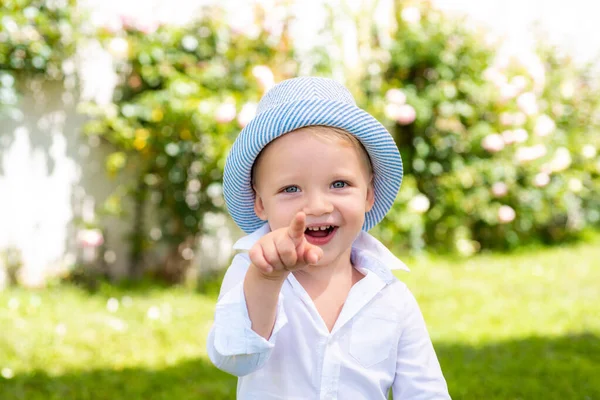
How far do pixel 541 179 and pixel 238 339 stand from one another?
19.7 feet

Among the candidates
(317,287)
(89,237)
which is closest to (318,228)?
(317,287)

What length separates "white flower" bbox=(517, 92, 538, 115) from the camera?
6812 millimetres

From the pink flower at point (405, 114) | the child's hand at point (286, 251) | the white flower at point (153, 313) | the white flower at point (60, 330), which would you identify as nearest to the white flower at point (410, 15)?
the pink flower at point (405, 114)

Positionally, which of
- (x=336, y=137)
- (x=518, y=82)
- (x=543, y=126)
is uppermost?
(x=336, y=137)

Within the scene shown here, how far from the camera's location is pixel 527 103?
22.4 feet

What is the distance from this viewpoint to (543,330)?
4.18 m

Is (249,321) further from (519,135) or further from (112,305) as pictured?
(519,135)

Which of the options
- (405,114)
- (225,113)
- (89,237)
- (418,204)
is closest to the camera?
(225,113)

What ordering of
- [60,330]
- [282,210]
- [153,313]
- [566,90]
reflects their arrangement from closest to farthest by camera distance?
1. [282,210]
2. [60,330]
3. [153,313]
4. [566,90]

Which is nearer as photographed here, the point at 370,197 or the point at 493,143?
the point at 370,197

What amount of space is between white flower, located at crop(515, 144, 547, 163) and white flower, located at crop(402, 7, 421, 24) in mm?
1617

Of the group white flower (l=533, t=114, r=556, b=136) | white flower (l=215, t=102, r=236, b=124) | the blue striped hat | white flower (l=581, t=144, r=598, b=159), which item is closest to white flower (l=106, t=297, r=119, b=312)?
white flower (l=215, t=102, r=236, b=124)

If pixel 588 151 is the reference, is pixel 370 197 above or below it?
above

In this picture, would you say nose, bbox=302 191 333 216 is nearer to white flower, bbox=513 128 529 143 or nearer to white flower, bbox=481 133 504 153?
white flower, bbox=481 133 504 153
